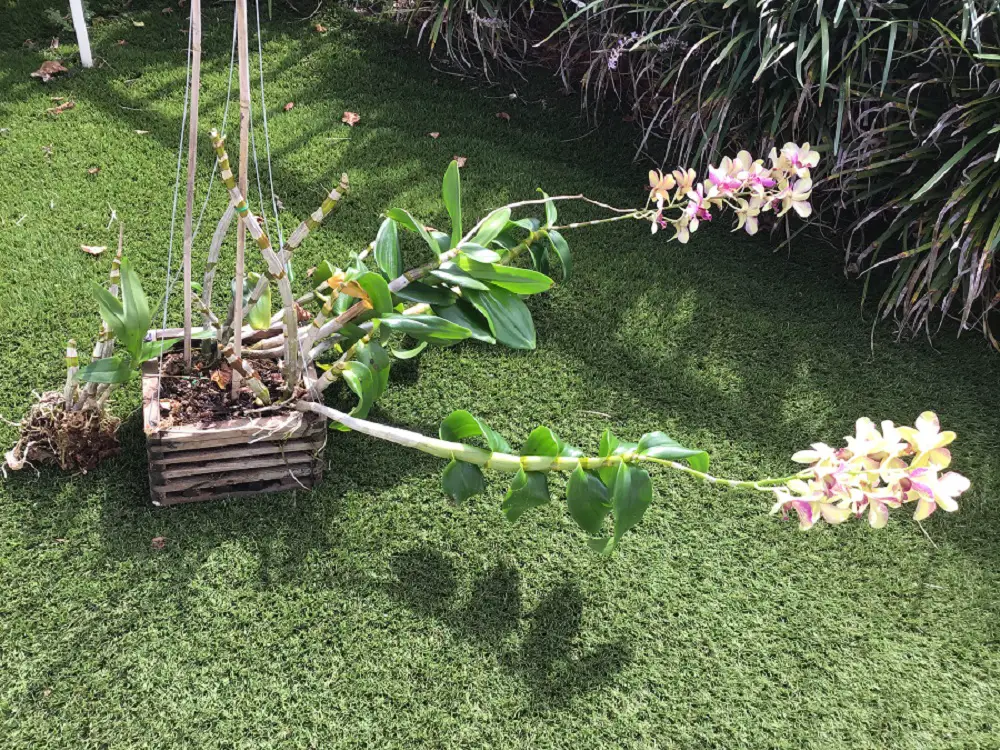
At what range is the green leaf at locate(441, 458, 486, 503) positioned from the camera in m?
1.65

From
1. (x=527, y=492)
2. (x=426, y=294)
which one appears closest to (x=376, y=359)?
(x=426, y=294)

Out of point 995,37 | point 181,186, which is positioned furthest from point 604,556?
point 995,37

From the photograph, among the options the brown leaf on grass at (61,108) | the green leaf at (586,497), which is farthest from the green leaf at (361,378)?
the brown leaf on grass at (61,108)

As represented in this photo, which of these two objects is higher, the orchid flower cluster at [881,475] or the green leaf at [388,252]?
the orchid flower cluster at [881,475]

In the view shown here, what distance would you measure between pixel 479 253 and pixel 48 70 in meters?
2.13

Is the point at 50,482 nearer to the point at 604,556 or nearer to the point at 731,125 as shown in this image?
the point at 604,556

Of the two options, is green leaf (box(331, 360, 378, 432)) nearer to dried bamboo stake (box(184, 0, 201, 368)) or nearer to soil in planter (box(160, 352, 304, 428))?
soil in planter (box(160, 352, 304, 428))

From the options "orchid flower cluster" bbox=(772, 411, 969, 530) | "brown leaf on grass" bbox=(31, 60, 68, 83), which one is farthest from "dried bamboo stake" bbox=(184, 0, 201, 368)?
"brown leaf on grass" bbox=(31, 60, 68, 83)

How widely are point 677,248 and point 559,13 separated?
1.26 metres

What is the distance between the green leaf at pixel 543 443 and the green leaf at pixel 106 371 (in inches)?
30.9

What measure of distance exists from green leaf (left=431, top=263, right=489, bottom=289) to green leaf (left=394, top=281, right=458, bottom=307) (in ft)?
0.14

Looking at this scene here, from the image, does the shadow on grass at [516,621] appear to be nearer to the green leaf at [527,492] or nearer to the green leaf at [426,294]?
the green leaf at [527,492]

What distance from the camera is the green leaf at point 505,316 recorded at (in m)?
1.82

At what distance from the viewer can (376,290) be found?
171 cm
